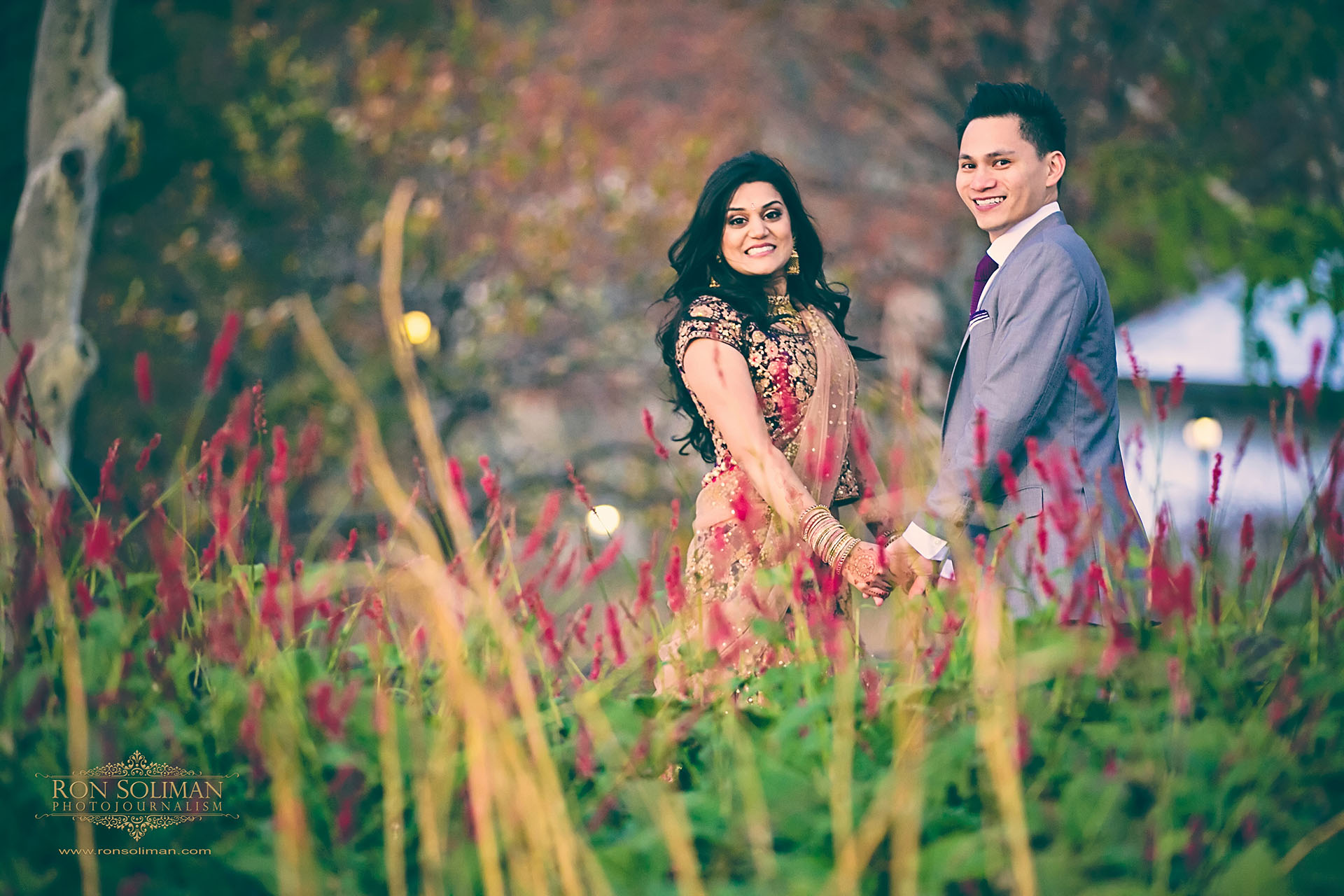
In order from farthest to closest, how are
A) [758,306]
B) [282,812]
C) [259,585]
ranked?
[758,306], [259,585], [282,812]

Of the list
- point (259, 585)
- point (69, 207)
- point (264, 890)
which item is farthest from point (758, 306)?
point (69, 207)

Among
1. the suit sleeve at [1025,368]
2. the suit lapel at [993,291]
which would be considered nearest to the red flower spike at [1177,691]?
the suit sleeve at [1025,368]

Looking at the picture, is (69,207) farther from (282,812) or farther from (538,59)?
(282,812)

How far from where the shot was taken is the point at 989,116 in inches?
96.5

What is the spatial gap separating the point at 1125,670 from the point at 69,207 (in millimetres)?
6409

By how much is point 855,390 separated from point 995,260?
0.50 meters

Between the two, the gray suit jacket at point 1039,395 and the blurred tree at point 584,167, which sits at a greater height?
the blurred tree at point 584,167

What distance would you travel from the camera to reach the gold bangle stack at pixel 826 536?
2.40 m

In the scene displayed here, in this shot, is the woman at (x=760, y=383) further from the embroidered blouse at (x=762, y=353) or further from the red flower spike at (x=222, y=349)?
the red flower spike at (x=222, y=349)

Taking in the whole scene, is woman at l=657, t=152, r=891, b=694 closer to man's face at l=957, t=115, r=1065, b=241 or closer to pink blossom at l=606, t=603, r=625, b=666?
man's face at l=957, t=115, r=1065, b=241

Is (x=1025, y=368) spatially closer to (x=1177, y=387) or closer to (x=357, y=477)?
(x=1177, y=387)

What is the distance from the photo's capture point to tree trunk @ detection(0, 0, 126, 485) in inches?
239

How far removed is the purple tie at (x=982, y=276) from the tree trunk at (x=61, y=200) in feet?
17.5

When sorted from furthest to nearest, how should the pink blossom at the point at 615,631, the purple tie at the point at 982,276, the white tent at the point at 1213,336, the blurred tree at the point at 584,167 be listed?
1. the white tent at the point at 1213,336
2. the blurred tree at the point at 584,167
3. the purple tie at the point at 982,276
4. the pink blossom at the point at 615,631
